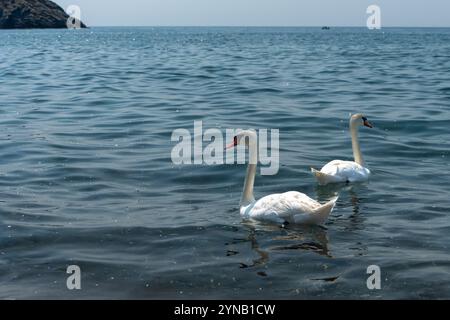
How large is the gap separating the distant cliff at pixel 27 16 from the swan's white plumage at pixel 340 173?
158519mm

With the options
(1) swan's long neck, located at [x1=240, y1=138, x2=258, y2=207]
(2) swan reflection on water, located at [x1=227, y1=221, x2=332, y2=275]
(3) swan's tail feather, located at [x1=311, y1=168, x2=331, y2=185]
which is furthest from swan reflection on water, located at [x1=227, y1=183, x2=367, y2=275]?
(3) swan's tail feather, located at [x1=311, y1=168, x2=331, y2=185]

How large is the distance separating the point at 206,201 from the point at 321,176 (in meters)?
2.05

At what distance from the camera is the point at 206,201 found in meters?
11.7

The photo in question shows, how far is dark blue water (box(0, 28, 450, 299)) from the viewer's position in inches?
326

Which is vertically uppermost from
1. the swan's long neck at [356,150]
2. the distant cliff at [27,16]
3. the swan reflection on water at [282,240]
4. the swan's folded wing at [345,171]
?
the distant cliff at [27,16]

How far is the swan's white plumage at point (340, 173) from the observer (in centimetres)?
1242

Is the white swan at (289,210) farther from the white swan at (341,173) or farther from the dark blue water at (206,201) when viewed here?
the white swan at (341,173)

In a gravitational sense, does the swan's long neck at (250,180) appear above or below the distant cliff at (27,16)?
below

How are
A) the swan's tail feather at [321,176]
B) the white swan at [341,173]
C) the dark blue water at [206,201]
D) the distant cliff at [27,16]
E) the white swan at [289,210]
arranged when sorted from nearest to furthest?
the dark blue water at [206,201]
the white swan at [289,210]
the swan's tail feather at [321,176]
the white swan at [341,173]
the distant cliff at [27,16]

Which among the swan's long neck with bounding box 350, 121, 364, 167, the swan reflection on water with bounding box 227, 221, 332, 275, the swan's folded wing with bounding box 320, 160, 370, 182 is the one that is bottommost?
the swan reflection on water with bounding box 227, 221, 332, 275

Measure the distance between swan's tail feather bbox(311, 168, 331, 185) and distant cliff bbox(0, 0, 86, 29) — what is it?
520ft

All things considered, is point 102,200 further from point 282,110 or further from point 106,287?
point 282,110

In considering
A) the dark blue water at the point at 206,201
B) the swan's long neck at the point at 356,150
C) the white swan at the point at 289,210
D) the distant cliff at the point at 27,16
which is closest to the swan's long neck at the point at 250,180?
the white swan at the point at 289,210

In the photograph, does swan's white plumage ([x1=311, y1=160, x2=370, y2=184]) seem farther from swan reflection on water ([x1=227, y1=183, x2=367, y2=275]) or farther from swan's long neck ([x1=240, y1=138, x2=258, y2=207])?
swan's long neck ([x1=240, y1=138, x2=258, y2=207])
